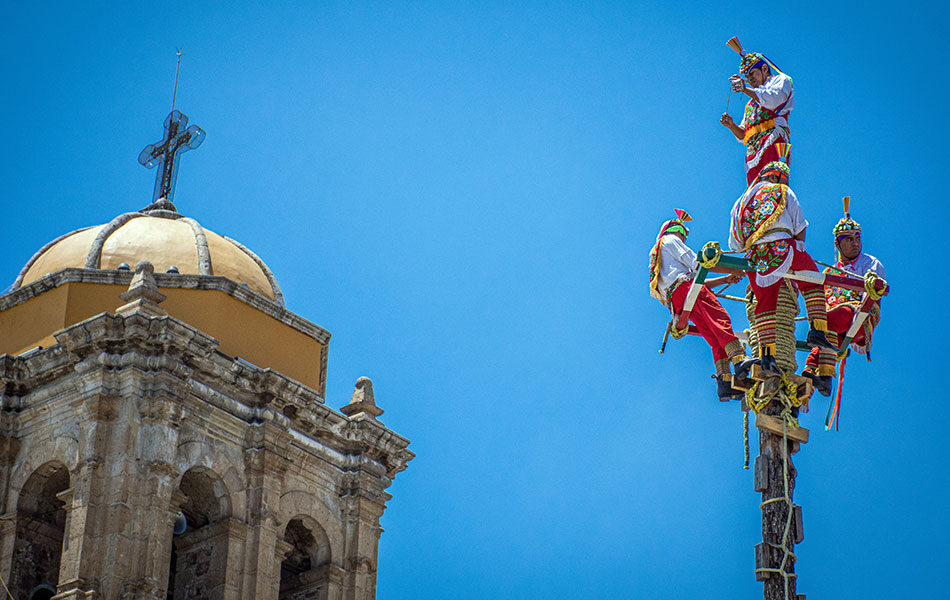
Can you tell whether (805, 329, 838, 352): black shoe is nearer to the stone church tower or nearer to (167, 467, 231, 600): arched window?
the stone church tower

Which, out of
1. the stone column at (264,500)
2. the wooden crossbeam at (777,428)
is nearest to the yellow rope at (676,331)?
the wooden crossbeam at (777,428)

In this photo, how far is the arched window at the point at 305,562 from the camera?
39.9 meters

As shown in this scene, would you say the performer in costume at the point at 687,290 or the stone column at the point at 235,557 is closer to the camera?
the performer in costume at the point at 687,290

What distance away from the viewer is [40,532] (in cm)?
3844

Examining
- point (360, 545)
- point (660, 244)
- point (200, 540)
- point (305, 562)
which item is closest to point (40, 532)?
point (200, 540)

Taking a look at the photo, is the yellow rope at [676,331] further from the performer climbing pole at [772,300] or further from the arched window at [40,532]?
the arched window at [40,532]

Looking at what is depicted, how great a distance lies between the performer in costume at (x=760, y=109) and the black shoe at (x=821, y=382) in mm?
3109

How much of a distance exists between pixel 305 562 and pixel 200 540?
258cm

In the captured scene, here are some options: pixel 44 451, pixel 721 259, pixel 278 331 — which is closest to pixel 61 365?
pixel 44 451

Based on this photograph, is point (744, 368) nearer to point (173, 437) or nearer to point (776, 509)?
point (776, 509)

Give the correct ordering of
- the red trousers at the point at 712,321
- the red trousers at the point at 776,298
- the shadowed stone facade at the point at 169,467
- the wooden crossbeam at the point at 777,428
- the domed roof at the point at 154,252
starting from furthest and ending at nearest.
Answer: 1. the domed roof at the point at 154,252
2. the shadowed stone facade at the point at 169,467
3. the red trousers at the point at 712,321
4. the red trousers at the point at 776,298
5. the wooden crossbeam at the point at 777,428

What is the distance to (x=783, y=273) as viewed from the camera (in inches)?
1141

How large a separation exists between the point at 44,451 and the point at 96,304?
9.58 feet

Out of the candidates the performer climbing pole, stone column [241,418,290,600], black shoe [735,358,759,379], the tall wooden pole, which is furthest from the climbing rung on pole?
stone column [241,418,290,600]
